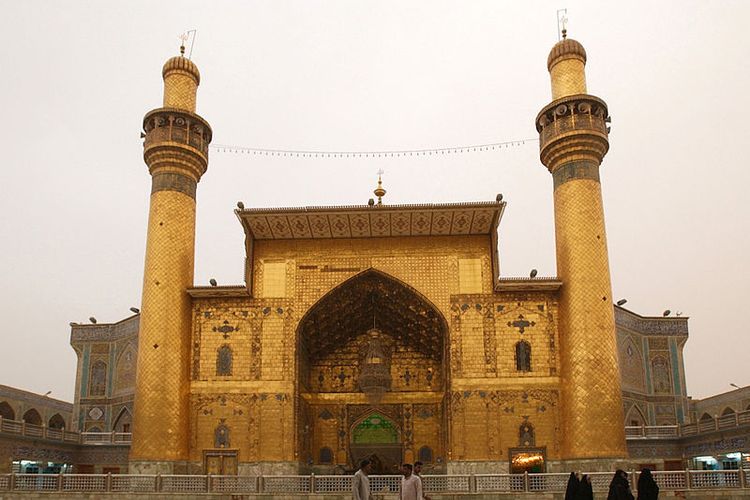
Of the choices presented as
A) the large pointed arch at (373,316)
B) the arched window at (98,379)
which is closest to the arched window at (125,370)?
the arched window at (98,379)

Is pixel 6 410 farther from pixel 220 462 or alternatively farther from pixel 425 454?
pixel 425 454

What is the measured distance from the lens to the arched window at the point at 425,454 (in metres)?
18.1

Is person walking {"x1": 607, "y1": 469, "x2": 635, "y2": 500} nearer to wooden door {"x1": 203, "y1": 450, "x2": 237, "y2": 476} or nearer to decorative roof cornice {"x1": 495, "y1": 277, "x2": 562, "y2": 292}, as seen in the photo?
decorative roof cornice {"x1": 495, "y1": 277, "x2": 562, "y2": 292}

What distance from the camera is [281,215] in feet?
55.9

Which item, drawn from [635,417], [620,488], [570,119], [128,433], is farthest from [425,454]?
[620,488]

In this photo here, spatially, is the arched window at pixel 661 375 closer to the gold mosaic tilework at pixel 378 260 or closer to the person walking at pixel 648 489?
the gold mosaic tilework at pixel 378 260

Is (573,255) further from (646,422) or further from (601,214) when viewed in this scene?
(646,422)

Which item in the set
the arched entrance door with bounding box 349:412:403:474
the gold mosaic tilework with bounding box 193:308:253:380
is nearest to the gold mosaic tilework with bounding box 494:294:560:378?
the arched entrance door with bounding box 349:412:403:474

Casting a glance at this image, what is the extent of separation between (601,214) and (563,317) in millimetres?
2437

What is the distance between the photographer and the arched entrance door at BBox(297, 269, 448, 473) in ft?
57.8

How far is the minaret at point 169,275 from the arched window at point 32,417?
1054cm

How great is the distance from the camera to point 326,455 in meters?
18.3

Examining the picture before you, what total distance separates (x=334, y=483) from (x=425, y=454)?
373 cm

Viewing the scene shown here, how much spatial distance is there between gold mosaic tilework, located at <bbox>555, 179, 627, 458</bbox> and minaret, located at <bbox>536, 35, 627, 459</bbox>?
0.02 m
